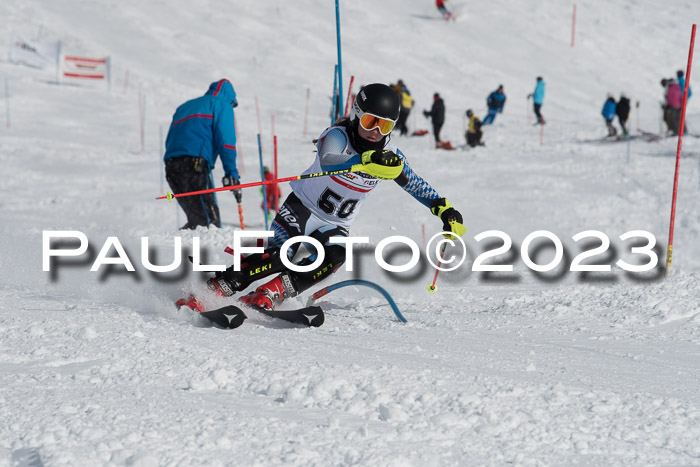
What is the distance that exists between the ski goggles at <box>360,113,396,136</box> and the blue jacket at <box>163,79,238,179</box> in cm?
311

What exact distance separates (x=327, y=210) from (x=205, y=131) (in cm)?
301

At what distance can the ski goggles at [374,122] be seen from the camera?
4230 millimetres

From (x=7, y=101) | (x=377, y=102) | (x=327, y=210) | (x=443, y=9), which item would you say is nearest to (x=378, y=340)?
(x=327, y=210)

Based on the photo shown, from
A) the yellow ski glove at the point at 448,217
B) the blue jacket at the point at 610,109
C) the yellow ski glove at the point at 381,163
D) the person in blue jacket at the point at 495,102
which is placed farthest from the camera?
the person in blue jacket at the point at 495,102

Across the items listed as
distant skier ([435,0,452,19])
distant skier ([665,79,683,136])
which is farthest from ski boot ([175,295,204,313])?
distant skier ([435,0,452,19])

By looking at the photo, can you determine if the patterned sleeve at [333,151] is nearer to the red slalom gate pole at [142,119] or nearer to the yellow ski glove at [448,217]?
the yellow ski glove at [448,217]

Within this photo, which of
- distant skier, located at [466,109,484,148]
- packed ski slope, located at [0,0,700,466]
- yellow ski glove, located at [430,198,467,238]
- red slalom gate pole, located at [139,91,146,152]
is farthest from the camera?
distant skier, located at [466,109,484,148]

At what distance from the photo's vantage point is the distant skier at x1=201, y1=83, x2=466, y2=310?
4.35 m

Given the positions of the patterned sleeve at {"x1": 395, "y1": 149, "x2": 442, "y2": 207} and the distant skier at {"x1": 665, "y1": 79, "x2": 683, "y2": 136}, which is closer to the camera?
the patterned sleeve at {"x1": 395, "y1": 149, "x2": 442, "y2": 207}

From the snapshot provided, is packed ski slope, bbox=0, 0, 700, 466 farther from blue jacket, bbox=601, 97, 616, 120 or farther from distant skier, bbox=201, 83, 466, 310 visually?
blue jacket, bbox=601, 97, 616, 120

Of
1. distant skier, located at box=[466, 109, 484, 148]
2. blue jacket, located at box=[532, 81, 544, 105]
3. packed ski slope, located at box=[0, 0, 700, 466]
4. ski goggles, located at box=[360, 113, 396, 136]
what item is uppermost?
blue jacket, located at box=[532, 81, 544, 105]

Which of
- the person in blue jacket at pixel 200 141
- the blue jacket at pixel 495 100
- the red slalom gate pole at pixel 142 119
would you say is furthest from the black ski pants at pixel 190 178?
the blue jacket at pixel 495 100

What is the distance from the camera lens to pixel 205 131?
723 centimetres

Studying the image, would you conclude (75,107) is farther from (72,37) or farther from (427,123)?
(427,123)
